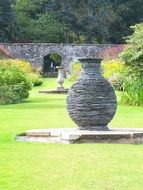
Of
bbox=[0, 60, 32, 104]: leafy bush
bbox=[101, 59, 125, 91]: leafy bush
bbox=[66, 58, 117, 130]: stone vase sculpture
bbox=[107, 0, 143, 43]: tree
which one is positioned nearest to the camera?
bbox=[66, 58, 117, 130]: stone vase sculpture

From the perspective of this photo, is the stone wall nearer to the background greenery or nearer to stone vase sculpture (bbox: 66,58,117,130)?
the background greenery

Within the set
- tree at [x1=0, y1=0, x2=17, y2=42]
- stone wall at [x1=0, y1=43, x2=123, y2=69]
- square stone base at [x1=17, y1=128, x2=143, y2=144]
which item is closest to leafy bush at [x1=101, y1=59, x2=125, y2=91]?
square stone base at [x1=17, y1=128, x2=143, y2=144]

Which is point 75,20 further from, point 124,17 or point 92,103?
point 92,103

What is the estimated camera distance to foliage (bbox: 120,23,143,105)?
24531mm

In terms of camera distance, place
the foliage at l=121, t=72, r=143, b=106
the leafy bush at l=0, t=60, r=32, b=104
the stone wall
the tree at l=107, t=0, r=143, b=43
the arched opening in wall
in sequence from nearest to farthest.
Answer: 1. the foliage at l=121, t=72, r=143, b=106
2. the leafy bush at l=0, t=60, r=32, b=104
3. the stone wall
4. the arched opening in wall
5. the tree at l=107, t=0, r=143, b=43

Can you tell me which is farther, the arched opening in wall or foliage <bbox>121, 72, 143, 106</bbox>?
the arched opening in wall

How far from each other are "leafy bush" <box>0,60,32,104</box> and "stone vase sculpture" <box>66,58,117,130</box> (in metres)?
11.7

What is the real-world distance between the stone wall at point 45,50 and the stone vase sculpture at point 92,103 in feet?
150

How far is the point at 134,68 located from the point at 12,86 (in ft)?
15.4

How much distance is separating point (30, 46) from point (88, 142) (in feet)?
159

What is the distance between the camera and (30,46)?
61000 millimetres

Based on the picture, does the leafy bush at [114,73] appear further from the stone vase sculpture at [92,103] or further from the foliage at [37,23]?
the foliage at [37,23]

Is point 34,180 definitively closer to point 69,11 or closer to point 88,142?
point 88,142

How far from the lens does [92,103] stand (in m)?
13.8
